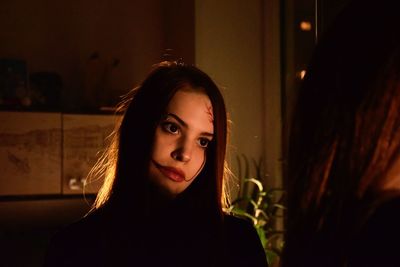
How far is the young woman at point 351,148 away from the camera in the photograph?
0.51 m

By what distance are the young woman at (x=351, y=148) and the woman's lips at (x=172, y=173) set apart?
1.92ft

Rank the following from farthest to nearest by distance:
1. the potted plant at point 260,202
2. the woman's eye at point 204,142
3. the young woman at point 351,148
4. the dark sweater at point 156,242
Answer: the potted plant at point 260,202 → the woman's eye at point 204,142 → the dark sweater at point 156,242 → the young woman at point 351,148

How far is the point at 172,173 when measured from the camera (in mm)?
1174

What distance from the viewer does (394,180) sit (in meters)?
0.53

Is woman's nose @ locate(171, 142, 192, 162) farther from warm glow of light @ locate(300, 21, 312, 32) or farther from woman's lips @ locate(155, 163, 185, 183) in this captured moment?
warm glow of light @ locate(300, 21, 312, 32)

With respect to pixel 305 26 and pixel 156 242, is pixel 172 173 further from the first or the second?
pixel 305 26

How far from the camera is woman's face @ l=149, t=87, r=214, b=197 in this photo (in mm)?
1177

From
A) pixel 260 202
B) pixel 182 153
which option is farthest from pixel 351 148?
pixel 260 202

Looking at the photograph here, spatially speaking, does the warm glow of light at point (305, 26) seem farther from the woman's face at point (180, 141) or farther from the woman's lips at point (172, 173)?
the woman's lips at point (172, 173)

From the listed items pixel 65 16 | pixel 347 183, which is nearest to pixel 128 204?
pixel 347 183

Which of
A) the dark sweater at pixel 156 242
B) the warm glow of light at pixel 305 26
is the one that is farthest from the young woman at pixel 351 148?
the warm glow of light at pixel 305 26

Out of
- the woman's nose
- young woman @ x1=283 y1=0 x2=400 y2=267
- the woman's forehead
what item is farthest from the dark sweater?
young woman @ x1=283 y1=0 x2=400 y2=267

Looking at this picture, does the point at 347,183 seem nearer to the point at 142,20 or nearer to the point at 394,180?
the point at 394,180

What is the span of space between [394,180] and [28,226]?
1.93m
